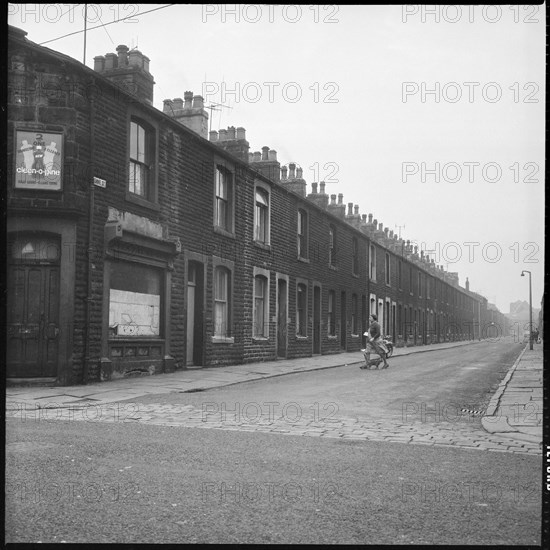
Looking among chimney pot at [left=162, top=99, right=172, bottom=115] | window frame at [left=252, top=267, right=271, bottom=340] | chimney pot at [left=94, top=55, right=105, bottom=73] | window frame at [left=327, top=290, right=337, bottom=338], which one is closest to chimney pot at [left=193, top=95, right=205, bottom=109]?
chimney pot at [left=162, top=99, right=172, bottom=115]

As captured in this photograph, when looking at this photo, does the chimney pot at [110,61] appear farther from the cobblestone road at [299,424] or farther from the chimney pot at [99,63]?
the cobblestone road at [299,424]

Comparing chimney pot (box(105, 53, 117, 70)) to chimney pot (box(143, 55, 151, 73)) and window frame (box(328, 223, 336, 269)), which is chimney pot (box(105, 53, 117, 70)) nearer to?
chimney pot (box(143, 55, 151, 73))

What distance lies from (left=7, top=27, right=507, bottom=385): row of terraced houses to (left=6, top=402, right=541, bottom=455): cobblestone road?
12.0 ft

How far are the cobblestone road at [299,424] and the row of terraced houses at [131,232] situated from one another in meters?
3.66

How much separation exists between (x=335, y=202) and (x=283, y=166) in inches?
297

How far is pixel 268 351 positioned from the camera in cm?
2227

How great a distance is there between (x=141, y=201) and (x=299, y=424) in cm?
829

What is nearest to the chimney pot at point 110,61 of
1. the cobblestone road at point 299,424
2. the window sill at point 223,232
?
the window sill at point 223,232

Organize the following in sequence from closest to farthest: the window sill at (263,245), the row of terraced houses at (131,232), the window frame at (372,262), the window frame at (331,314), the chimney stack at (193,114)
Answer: the row of terraced houses at (131,232) < the chimney stack at (193,114) < the window sill at (263,245) < the window frame at (331,314) < the window frame at (372,262)

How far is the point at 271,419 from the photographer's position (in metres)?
8.84

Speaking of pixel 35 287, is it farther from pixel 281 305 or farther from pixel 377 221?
pixel 377 221

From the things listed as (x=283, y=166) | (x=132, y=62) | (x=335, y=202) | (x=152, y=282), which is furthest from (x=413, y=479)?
(x=335, y=202)

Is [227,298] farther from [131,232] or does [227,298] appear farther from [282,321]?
[131,232]

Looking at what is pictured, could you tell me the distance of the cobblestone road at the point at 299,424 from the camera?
7320mm
